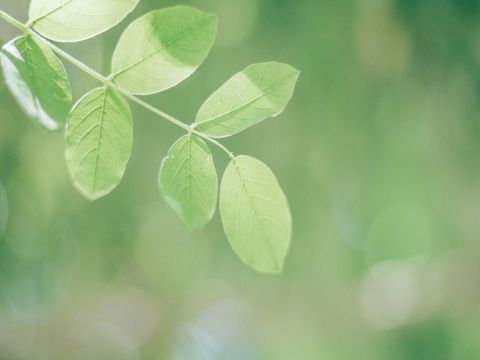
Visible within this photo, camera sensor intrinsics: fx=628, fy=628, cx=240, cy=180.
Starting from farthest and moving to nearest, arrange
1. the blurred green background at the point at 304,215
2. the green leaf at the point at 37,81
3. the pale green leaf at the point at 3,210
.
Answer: the pale green leaf at the point at 3,210, the blurred green background at the point at 304,215, the green leaf at the point at 37,81

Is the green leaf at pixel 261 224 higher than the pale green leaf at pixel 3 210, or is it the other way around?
the pale green leaf at pixel 3 210

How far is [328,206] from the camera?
90.9 inches

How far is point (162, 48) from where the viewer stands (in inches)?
26.9

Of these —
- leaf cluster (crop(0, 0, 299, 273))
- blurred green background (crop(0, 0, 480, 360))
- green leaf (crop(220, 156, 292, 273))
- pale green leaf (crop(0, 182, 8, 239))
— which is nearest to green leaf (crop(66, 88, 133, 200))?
leaf cluster (crop(0, 0, 299, 273))

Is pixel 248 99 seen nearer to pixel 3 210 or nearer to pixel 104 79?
pixel 104 79

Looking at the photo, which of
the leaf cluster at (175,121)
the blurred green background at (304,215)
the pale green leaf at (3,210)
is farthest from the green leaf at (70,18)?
the pale green leaf at (3,210)

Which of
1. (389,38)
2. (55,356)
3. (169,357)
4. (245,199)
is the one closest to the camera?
(245,199)

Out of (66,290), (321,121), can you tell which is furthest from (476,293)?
(66,290)

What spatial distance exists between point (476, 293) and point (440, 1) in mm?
1336

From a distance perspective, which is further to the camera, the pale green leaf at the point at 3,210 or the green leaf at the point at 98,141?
the pale green leaf at the point at 3,210

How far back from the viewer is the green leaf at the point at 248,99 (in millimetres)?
672

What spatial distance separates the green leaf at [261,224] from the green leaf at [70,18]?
0.23 meters

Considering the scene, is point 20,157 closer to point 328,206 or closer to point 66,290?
point 66,290

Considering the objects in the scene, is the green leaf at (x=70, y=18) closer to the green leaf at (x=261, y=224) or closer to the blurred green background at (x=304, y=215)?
the green leaf at (x=261, y=224)
